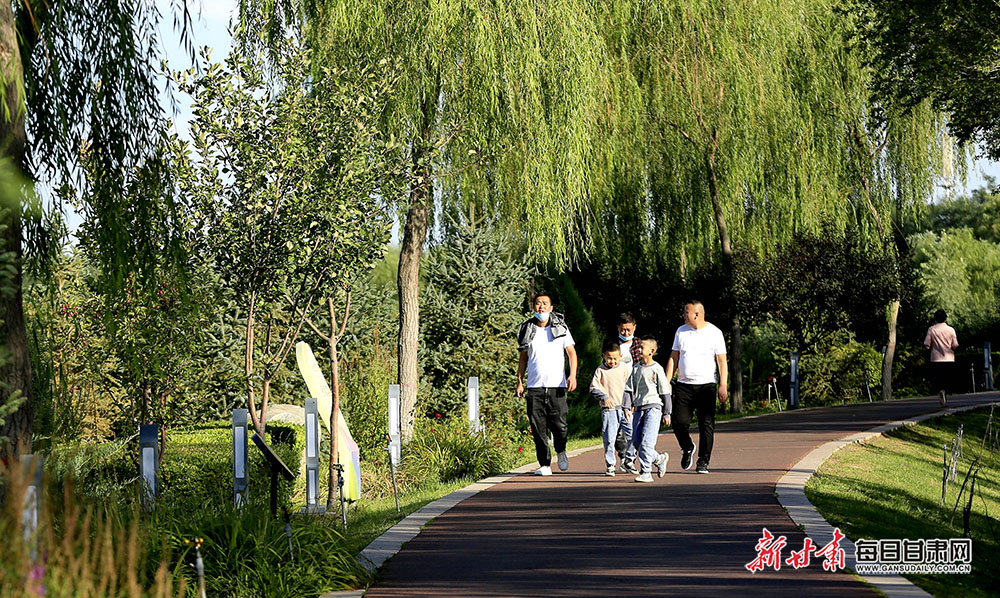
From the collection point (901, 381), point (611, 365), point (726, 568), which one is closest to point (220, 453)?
point (611, 365)

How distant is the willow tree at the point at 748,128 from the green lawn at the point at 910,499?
9236 mm

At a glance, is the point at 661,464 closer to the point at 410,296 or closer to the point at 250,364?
the point at 250,364

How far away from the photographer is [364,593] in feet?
24.3

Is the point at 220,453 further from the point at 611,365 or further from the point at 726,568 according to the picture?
the point at 726,568

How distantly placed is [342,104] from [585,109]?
5.50 m

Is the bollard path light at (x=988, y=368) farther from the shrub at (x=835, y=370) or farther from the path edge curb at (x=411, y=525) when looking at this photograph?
the path edge curb at (x=411, y=525)

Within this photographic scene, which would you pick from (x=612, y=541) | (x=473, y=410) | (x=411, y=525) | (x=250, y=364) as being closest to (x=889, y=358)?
(x=473, y=410)

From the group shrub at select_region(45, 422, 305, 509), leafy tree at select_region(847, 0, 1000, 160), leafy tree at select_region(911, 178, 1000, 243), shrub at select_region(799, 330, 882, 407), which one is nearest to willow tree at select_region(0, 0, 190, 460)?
shrub at select_region(45, 422, 305, 509)

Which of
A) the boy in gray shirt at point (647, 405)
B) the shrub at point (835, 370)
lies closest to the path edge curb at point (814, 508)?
the boy in gray shirt at point (647, 405)

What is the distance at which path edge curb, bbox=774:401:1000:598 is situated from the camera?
7.08m

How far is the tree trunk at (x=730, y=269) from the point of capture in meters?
27.1

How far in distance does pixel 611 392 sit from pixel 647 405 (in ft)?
1.93

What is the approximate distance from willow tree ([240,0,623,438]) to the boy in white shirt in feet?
11.7

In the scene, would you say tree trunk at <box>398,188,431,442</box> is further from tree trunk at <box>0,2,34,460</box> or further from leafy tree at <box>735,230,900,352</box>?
leafy tree at <box>735,230,900,352</box>
